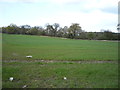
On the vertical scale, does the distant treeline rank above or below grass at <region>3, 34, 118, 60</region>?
above

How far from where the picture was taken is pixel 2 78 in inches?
203

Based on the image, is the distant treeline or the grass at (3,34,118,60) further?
the distant treeline

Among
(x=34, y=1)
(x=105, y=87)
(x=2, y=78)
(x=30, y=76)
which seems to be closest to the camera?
(x=105, y=87)

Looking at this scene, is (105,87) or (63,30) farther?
(63,30)

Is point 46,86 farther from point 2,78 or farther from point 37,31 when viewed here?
point 37,31

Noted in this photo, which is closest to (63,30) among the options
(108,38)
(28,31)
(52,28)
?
(52,28)

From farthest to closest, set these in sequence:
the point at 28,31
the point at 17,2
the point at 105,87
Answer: the point at 28,31
the point at 17,2
the point at 105,87

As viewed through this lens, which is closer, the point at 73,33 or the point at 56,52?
the point at 56,52

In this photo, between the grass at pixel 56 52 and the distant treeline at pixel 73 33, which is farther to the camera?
the distant treeline at pixel 73 33

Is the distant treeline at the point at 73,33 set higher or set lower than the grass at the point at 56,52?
higher

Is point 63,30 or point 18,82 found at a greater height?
point 63,30

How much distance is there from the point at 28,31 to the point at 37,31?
476 cm

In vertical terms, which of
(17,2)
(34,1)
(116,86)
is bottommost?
(116,86)

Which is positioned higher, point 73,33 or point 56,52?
point 73,33
